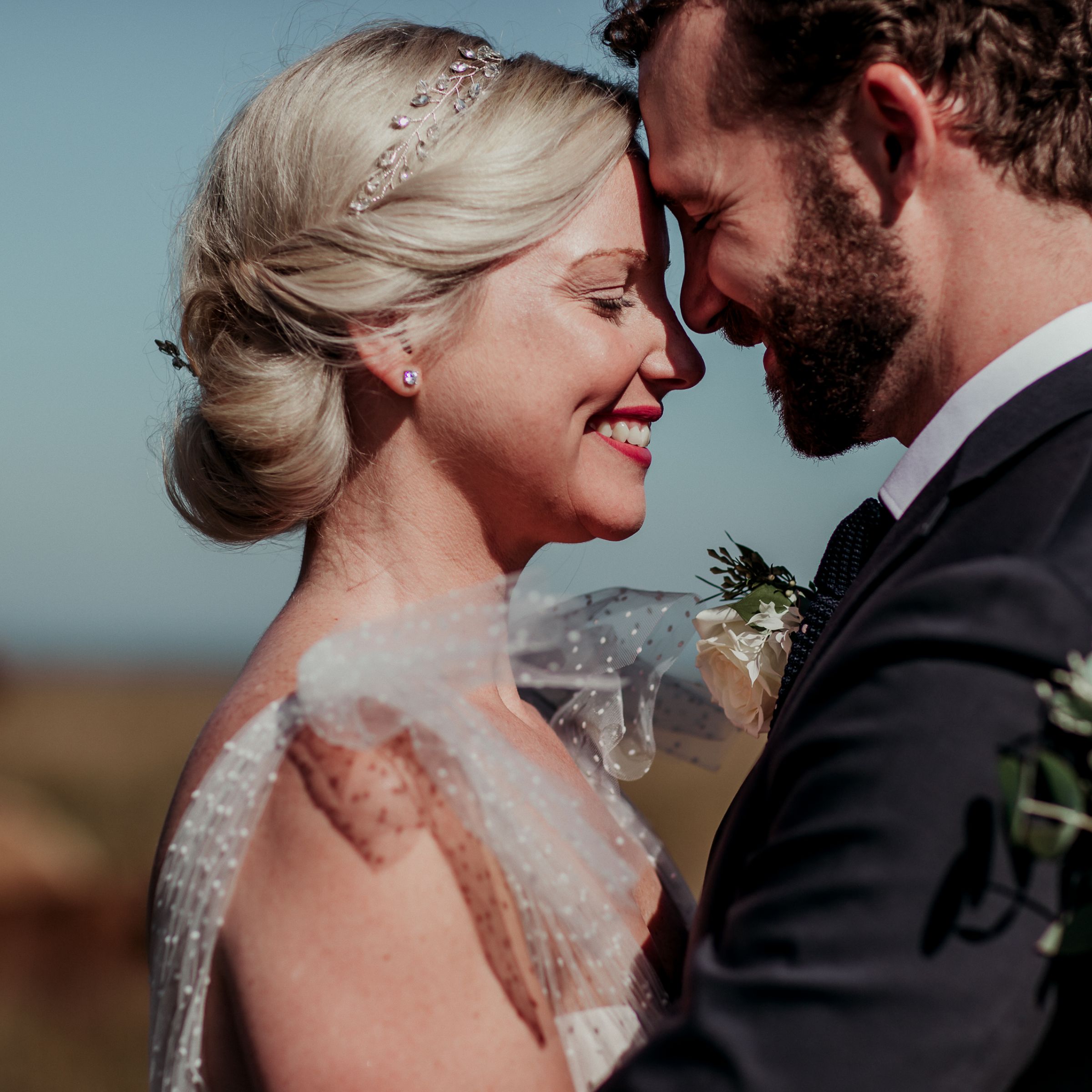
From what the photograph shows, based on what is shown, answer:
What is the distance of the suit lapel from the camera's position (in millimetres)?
1936

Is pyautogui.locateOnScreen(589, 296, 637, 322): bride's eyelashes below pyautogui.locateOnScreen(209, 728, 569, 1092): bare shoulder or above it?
above

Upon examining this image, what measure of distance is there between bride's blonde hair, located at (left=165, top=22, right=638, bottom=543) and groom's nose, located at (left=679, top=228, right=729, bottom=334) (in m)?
0.33

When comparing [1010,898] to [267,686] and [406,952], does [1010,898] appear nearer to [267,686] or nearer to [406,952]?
[406,952]

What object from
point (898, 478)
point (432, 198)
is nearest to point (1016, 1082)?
point (898, 478)

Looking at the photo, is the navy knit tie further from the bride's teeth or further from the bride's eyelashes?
the bride's eyelashes

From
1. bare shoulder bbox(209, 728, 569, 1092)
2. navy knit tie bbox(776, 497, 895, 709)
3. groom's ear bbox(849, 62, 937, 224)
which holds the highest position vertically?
groom's ear bbox(849, 62, 937, 224)

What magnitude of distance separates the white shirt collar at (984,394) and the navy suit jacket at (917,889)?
46cm

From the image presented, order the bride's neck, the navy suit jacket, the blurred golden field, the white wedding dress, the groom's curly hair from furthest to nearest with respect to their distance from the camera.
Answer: the blurred golden field < the bride's neck < the groom's curly hair < the white wedding dress < the navy suit jacket

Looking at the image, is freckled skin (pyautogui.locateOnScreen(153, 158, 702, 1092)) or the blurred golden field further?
the blurred golden field

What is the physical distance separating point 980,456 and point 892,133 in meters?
0.98

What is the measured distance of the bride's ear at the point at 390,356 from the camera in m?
2.68

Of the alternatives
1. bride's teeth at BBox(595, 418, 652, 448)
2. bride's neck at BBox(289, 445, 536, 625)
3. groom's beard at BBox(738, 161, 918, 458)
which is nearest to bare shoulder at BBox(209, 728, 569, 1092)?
bride's neck at BBox(289, 445, 536, 625)

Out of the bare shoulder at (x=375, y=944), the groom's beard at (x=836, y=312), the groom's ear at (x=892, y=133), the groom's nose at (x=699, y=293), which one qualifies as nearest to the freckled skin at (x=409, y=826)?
the bare shoulder at (x=375, y=944)

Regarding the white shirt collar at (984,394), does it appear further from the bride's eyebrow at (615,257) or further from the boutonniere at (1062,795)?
the bride's eyebrow at (615,257)
